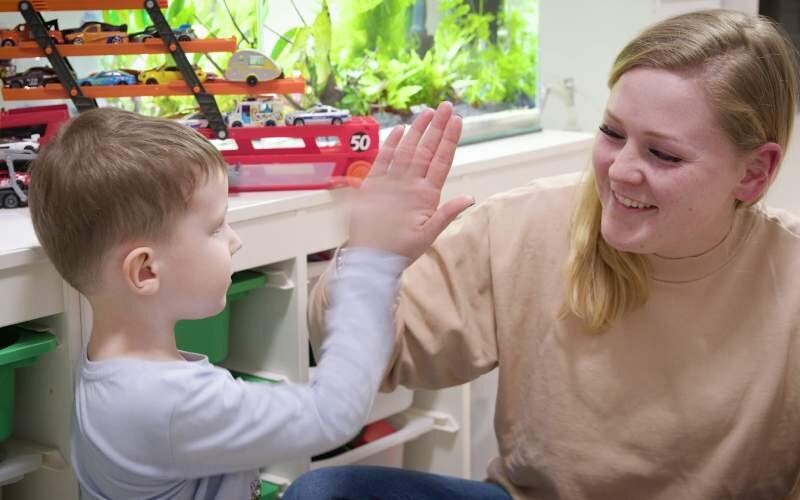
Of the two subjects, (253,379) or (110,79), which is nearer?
(110,79)

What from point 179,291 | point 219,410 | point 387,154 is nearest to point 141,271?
point 179,291

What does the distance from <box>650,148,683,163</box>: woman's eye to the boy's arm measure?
277mm

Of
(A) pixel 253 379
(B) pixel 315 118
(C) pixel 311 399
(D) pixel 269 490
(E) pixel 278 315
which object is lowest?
(D) pixel 269 490

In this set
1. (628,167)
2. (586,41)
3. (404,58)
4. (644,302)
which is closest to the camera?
(628,167)

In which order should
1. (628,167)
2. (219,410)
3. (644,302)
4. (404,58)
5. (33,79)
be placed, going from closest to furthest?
(219,410) → (628,167) → (644,302) → (33,79) → (404,58)

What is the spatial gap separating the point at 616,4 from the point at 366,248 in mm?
1645

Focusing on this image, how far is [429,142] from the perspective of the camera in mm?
1175

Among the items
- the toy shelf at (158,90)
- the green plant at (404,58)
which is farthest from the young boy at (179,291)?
the green plant at (404,58)

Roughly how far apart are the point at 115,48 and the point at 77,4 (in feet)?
0.29

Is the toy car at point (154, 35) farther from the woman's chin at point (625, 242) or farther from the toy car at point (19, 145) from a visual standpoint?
the woman's chin at point (625, 242)

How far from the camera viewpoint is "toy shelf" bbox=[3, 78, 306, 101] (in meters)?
1.66

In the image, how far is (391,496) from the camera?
145 cm

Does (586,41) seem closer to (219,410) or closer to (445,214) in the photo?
(445,214)

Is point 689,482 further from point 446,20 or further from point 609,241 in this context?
point 446,20
